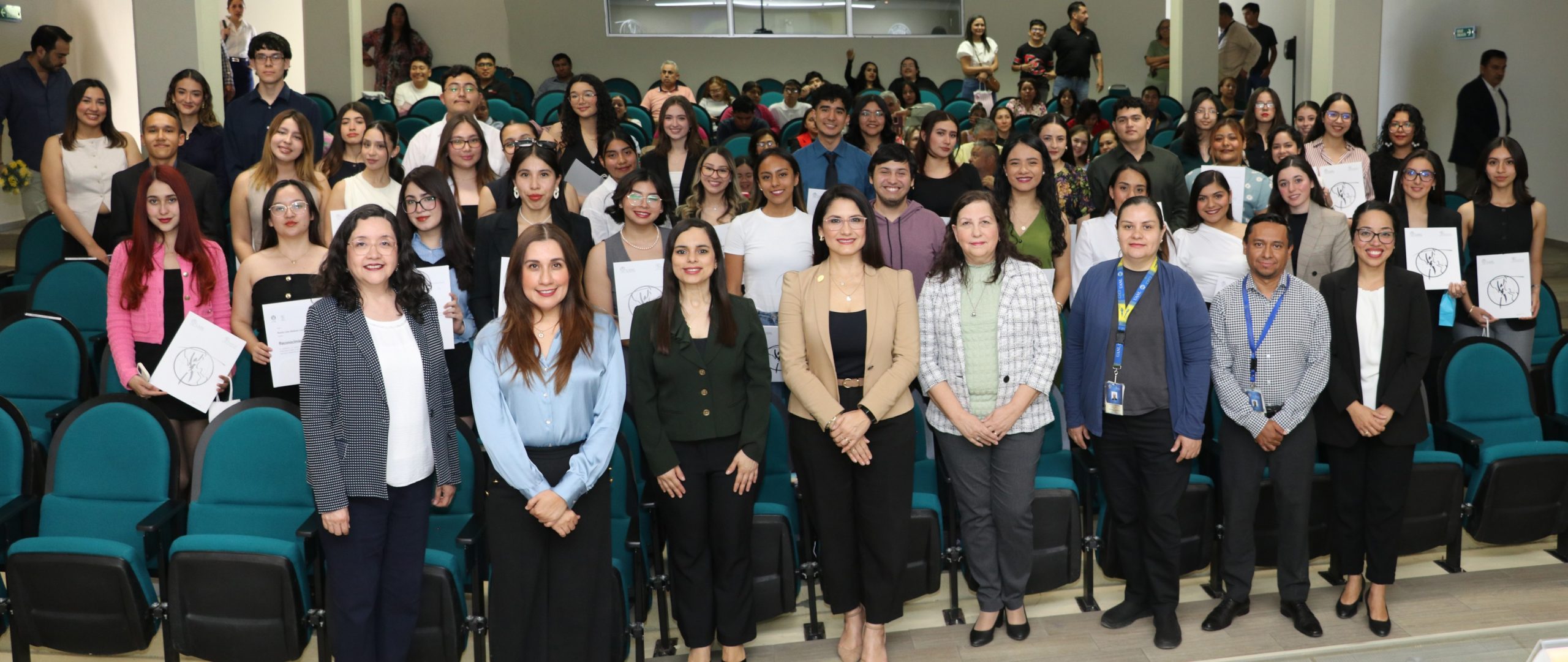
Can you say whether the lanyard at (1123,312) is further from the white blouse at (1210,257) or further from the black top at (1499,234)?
the black top at (1499,234)

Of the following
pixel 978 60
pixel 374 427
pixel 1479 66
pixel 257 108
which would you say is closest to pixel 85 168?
pixel 257 108

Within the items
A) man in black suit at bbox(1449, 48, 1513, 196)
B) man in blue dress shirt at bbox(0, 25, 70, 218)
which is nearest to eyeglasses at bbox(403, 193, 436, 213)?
man in blue dress shirt at bbox(0, 25, 70, 218)

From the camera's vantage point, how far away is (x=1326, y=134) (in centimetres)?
601

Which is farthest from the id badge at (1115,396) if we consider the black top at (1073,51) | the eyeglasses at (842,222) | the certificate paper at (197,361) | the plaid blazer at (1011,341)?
the black top at (1073,51)

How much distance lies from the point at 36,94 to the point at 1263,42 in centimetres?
1149

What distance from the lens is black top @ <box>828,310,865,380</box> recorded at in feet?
12.4

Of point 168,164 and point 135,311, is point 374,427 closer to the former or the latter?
point 135,311

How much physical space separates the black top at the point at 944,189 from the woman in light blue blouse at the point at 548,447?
2.18 metres

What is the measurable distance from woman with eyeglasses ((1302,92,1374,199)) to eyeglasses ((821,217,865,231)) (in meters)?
3.22

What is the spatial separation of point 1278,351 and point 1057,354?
0.81 meters

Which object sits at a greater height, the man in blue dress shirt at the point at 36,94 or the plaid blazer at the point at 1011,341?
the man in blue dress shirt at the point at 36,94

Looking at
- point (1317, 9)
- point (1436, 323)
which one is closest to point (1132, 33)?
point (1317, 9)

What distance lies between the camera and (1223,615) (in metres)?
4.11

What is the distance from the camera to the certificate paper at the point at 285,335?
3938mm
